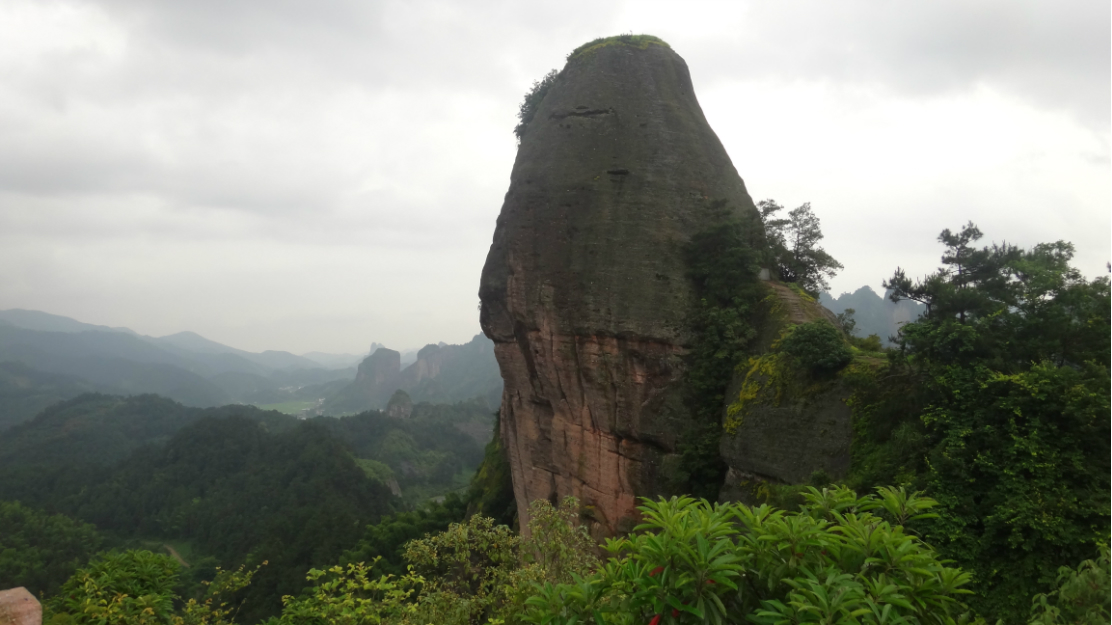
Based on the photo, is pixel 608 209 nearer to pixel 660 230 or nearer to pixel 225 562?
pixel 660 230

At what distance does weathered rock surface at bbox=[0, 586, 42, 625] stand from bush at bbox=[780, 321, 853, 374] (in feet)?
47.0

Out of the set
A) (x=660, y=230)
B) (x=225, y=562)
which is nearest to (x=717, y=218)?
(x=660, y=230)

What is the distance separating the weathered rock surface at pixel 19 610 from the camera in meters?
6.59

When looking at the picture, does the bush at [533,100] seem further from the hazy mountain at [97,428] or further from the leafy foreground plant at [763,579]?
the hazy mountain at [97,428]

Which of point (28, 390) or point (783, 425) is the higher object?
point (783, 425)

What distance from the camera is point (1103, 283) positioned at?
359 inches

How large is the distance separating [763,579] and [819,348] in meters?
10.2

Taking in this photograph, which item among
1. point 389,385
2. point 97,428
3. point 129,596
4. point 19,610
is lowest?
point 97,428

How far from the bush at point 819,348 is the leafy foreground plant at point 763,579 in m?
9.11

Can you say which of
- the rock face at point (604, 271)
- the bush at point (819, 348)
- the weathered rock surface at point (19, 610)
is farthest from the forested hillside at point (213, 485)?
the weathered rock surface at point (19, 610)

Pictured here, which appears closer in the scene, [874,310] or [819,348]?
[819,348]

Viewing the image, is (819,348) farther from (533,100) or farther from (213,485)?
(213,485)

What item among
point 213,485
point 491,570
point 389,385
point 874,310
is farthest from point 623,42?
point 389,385

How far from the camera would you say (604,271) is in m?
17.1
